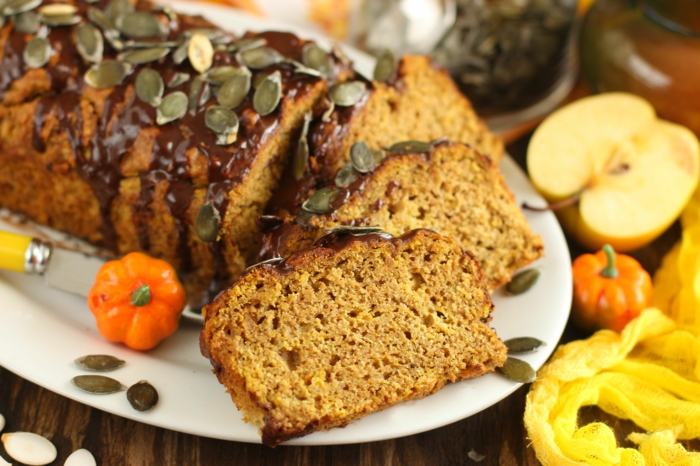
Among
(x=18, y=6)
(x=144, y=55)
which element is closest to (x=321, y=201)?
(x=144, y=55)

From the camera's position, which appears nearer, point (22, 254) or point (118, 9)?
point (22, 254)

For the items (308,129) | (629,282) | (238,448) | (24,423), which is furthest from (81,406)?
(629,282)

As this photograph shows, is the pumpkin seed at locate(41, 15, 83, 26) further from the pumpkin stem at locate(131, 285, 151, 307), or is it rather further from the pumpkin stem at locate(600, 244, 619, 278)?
the pumpkin stem at locate(600, 244, 619, 278)

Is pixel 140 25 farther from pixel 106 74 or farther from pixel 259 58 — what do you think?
pixel 259 58

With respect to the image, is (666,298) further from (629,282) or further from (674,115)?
(674,115)

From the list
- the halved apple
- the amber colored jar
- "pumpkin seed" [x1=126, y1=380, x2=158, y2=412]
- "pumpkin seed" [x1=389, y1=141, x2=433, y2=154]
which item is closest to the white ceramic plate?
"pumpkin seed" [x1=126, y1=380, x2=158, y2=412]

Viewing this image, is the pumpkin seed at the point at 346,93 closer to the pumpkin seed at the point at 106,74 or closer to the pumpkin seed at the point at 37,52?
the pumpkin seed at the point at 106,74

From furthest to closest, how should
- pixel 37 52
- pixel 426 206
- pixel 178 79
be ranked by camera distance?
pixel 37 52 → pixel 178 79 → pixel 426 206

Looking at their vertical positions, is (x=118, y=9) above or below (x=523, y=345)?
above
